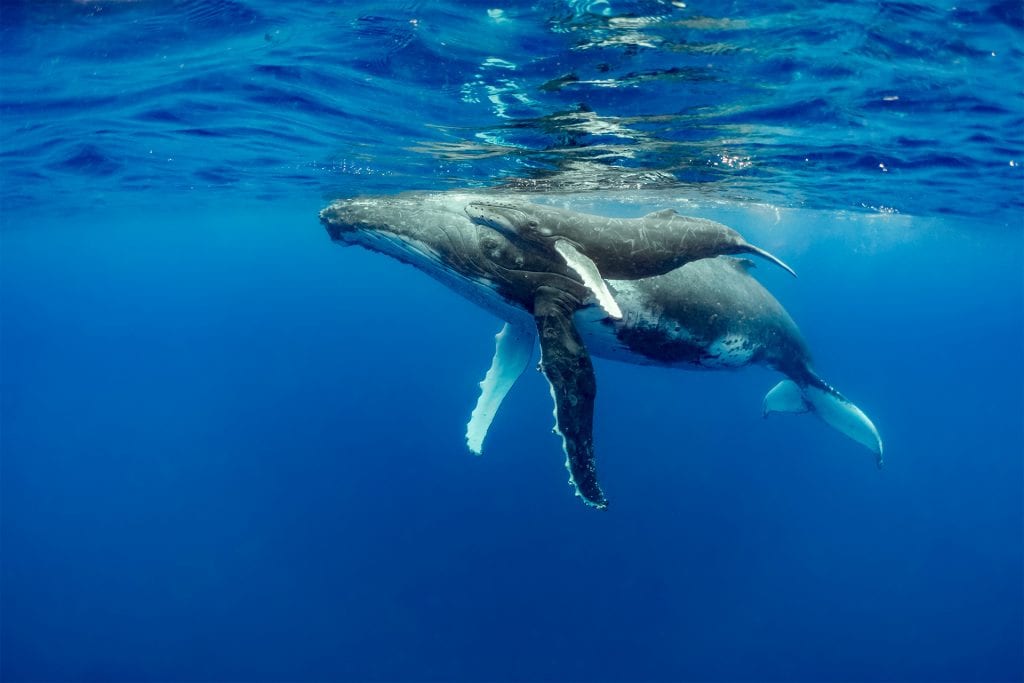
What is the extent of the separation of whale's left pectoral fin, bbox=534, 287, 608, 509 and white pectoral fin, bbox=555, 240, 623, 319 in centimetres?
56

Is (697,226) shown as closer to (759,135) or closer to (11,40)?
(759,135)

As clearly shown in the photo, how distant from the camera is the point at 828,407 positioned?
1078 cm

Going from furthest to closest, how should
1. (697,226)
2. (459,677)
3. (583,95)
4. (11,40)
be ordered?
(459,677)
(583,95)
(11,40)
(697,226)

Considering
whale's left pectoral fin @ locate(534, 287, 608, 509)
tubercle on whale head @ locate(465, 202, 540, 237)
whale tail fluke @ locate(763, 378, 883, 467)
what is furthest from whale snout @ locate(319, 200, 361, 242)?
whale tail fluke @ locate(763, 378, 883, 467)

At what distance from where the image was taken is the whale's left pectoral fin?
5.23 metres

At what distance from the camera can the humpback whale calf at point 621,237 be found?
5.93m

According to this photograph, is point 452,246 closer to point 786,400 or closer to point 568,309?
point 568,309

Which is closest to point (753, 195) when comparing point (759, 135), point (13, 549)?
point (759, 135)

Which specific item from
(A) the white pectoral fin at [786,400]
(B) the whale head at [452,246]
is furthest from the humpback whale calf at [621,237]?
(A) the white pectoral fin at [786,400]

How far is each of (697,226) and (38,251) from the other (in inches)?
2810

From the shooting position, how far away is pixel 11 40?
8.91 meters

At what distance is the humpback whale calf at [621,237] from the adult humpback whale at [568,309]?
285mm

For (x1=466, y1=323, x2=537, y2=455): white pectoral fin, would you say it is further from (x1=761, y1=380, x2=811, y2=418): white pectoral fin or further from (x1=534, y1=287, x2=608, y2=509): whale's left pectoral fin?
(x1=761, y1=380, x2=811, y2=418): white pectoral fin

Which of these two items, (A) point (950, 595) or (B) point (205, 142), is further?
(A) point (950, 595)
